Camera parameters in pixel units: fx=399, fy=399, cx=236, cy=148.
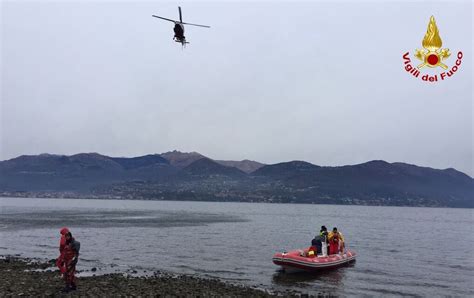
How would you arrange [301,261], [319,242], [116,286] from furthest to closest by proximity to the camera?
[319,242]
[301,261]
[116,286]

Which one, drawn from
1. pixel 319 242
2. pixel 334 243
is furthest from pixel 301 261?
pixel 334 243

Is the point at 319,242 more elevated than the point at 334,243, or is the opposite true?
the point at 319,242

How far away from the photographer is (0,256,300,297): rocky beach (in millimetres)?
17531

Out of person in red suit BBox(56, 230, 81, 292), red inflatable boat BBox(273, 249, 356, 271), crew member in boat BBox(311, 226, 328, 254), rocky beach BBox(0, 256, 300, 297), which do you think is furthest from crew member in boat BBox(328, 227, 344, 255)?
person in red suit BBox(56, 230, 81, 292)

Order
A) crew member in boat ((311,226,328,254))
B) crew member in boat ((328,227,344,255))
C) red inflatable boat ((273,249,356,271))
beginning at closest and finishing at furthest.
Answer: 1. red inflatable boat ((273,249,356,271))
2. crew member in boat ((311,226,328,254))
3. crew member in boat ((328,227,344,255))

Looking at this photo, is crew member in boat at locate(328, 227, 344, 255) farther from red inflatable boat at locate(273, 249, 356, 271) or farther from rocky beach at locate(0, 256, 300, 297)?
rocky beach at locate(0, 256, 300, 297)

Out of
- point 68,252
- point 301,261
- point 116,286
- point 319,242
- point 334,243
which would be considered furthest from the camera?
point 334,243

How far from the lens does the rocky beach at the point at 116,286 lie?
690 inches

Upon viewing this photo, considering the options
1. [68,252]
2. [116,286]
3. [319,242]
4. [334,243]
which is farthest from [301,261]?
[68,252]

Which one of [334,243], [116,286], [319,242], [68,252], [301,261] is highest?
[68,252]

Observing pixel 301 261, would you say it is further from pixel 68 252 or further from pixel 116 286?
pixel 68 252

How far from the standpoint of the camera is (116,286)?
19.4 metres

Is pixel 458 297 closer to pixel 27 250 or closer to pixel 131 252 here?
pixel 131 252

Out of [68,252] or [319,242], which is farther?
[319,242]
